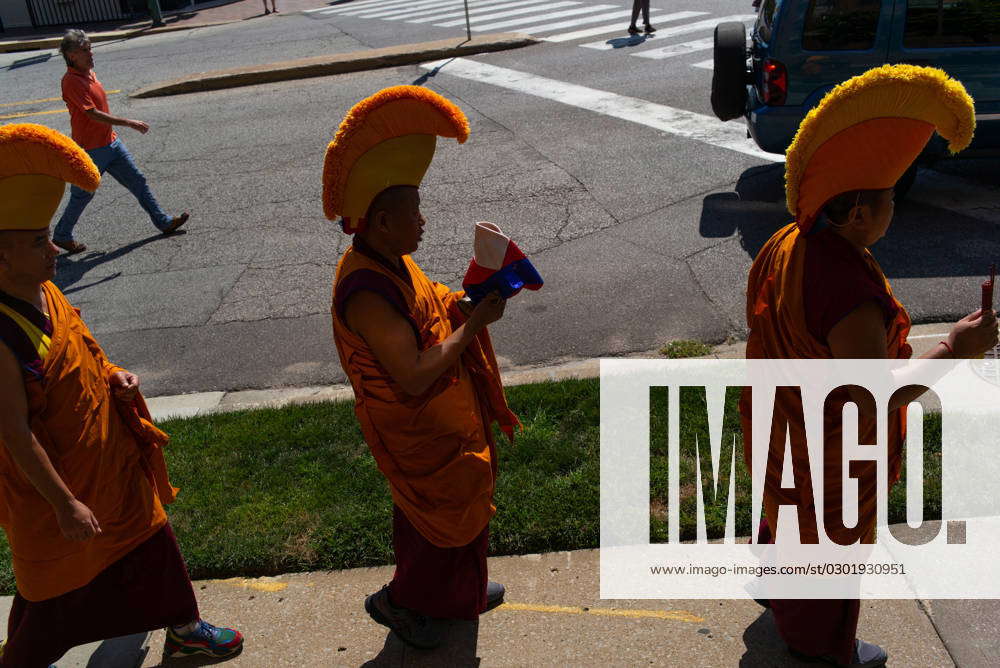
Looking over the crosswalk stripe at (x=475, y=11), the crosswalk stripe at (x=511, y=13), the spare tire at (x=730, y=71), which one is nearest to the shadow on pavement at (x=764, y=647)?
the spare tire at (x=730, y=71)

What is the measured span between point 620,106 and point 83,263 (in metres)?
6.51

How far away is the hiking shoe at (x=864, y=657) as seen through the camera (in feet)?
10.1

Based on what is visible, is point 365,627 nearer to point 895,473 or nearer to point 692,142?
point 895,473

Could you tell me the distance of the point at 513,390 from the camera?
5.16m

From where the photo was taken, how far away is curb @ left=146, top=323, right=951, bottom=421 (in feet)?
17.9

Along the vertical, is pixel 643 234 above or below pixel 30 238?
below

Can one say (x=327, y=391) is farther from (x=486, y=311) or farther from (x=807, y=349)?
(x=807, y=349)

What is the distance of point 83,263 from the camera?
840 cm

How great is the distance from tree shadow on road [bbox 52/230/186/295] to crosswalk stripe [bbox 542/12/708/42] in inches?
366

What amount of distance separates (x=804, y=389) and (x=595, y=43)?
1343 cm

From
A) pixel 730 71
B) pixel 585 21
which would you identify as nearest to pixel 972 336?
pixel 730 71

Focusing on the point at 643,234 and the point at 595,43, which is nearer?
the point at 643,234

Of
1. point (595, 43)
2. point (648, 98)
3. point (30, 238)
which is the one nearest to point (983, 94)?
point (648, 98)

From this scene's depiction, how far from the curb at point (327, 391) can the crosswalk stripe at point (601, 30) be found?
37.4ft
